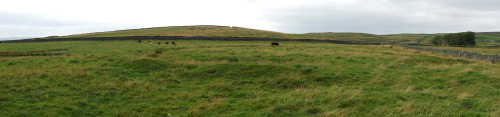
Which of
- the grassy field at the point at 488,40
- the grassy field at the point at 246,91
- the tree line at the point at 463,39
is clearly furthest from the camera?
the grassy field at the point at 488,40

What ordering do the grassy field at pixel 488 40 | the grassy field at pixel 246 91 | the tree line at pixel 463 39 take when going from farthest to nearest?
the grassy field at pixel 488 40, the tree line at pixel 463 39, the grassy field at pixel 246 91

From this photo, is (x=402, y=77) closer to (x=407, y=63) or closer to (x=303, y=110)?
(x=407, y=63)

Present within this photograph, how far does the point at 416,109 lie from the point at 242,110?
529cm

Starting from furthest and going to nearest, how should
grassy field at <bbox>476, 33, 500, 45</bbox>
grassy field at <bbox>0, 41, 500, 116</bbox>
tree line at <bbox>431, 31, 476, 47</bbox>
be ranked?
grassy field at <bbox>476, 33, 500, 45</bbox> → tree line at <bbox>431, 31, 476, 47</bbox> → grassy field at <bbox>0, 41, 500, 116</bbox>

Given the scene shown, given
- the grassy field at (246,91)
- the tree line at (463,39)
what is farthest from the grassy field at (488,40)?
the grassy field at (246,91)

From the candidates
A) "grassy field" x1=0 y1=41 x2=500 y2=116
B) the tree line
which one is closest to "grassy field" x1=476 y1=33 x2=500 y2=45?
the tree line

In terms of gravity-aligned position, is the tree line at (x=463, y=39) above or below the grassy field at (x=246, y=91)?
above

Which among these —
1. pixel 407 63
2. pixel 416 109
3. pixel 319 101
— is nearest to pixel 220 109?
pixel 319 101

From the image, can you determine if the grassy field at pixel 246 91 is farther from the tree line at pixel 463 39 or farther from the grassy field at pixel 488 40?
the grassy field at pixel 488 40

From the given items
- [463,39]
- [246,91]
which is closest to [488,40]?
Result: [463,39]

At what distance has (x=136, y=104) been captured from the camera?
9875 mm

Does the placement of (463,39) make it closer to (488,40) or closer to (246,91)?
(488,40)

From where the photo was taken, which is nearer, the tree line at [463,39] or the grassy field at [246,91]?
the grassy field at [246,91]

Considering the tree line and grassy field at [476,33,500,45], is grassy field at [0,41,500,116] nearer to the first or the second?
the tree line
